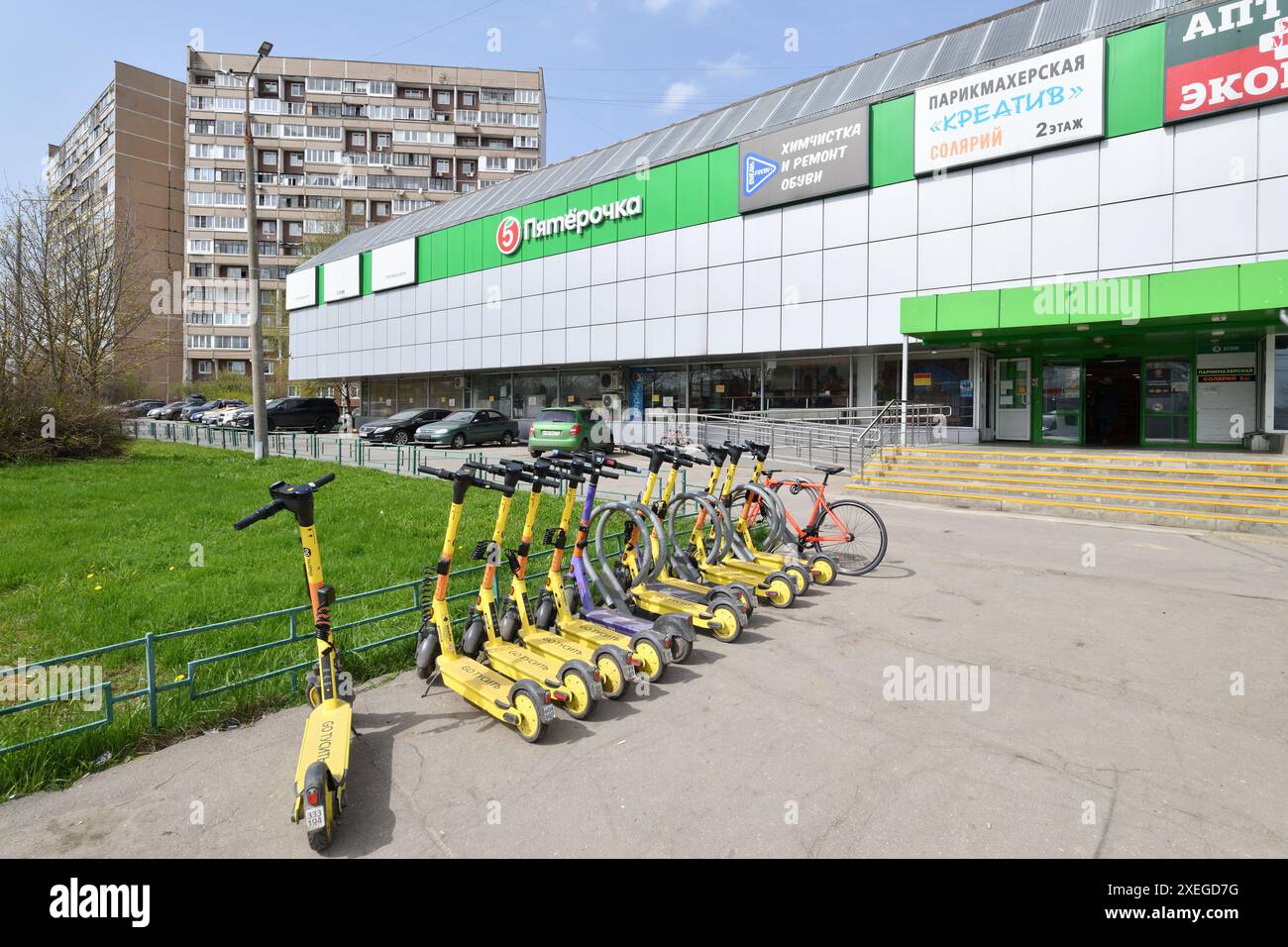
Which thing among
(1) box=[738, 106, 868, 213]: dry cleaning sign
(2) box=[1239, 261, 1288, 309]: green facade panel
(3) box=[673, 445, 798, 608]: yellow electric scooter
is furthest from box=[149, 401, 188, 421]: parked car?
(2) box=[1239, 261, 1288, 309]: green facade panel

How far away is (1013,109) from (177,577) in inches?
821

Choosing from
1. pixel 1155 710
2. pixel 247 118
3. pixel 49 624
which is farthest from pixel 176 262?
pixel 1155 710

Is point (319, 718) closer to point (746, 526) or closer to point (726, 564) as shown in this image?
point (726, 564)

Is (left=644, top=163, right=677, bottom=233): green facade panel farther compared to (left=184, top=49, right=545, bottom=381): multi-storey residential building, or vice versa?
(left=184, top=49, right=545, bottom=381): multi-storey residential building

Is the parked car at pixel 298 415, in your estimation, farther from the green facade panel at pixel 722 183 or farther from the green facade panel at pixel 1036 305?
the green facade panel at pixel 1036 305

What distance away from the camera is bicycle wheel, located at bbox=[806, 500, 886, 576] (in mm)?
8047

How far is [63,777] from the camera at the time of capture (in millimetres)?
3621

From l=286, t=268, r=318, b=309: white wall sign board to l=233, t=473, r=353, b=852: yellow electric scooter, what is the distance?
43.2 m

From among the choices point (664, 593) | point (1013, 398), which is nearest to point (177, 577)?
point (664, 593)

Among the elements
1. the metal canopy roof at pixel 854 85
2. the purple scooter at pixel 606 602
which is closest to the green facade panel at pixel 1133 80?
the metal canopy roof at pixel 854 85

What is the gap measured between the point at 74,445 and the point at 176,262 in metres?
68.1

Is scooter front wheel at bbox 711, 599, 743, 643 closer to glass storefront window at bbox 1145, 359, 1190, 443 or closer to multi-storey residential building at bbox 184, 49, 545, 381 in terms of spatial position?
glass storefront window at bbox 1145, 359, 1190, 443

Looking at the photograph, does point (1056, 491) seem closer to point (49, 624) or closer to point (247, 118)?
point (49, 624)

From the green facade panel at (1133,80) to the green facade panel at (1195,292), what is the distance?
4.90 metres
